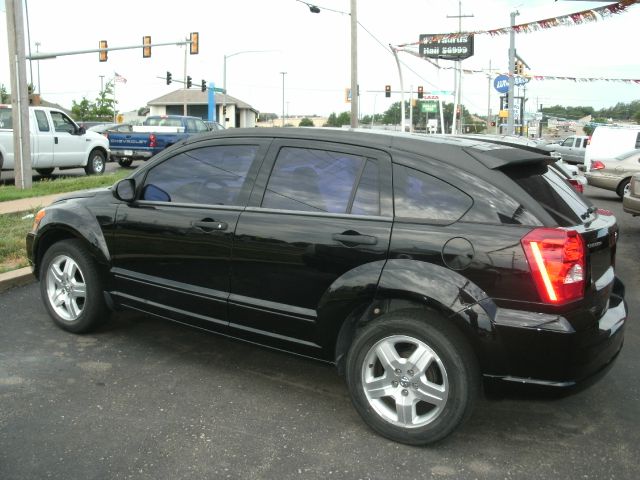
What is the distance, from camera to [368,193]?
11.2 feet

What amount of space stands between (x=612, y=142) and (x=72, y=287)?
59.4ft

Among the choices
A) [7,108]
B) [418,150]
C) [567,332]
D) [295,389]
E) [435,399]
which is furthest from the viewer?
[7,108]

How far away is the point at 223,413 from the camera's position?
11.6ft

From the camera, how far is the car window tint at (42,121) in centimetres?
1497

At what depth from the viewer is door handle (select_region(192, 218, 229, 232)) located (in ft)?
12.5

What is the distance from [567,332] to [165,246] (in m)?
2.56

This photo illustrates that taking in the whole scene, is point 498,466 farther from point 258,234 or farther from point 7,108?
point 7,108

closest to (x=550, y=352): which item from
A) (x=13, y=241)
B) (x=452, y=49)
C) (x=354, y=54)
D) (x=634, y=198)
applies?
(x=13, y=241)

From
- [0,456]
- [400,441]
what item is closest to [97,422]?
[0,456]

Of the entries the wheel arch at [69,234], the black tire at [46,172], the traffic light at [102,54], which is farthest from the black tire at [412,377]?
the traffic light at [102,54]

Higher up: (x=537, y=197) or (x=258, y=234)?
(x=537, y=197)

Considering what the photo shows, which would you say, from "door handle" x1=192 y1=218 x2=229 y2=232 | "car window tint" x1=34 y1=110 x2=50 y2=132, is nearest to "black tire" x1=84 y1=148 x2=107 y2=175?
"car window tint" x1=34 y1=110 x2=50 y2=132

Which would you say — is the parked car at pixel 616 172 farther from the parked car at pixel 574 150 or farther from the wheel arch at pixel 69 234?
the parked car at pixel 574 150

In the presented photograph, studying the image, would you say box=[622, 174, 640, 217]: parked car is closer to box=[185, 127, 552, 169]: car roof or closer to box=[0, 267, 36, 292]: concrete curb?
box=[185, 127, 552, 169]: car roof
